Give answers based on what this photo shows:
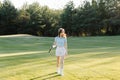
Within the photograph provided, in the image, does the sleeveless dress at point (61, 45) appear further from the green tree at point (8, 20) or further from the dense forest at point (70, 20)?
the green tree at point (8, 20)

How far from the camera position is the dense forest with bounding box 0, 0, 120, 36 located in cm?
7331

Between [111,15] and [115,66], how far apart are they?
2307 inches

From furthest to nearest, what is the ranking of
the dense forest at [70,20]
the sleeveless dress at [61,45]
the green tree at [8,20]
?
the dense forest at [70,20], the green tree at [8,20], the sleeveless dress at [61,45]

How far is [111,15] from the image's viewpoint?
73688 mm

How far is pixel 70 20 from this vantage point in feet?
251

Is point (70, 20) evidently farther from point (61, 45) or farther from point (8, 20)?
point (61, 45)

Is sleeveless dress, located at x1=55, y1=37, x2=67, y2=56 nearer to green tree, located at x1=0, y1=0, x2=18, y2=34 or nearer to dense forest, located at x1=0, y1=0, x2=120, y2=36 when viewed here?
dense forest, located at x1=0, y1=0, x2=120, y2=36

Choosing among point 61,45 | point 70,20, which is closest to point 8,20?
point 70,20

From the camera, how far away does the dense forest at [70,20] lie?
73.3 metres

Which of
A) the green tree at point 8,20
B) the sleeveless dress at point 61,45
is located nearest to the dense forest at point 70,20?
the green tree at point 8,20

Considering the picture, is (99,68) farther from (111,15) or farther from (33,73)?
(111,15)

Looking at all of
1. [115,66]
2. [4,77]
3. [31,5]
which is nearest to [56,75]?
[4,77]

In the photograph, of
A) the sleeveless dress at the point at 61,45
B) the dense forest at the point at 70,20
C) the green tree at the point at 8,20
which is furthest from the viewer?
the dense forest at the point at 70,20

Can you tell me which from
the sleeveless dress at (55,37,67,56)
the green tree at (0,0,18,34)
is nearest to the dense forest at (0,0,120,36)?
the green tree at (0,0,18,34)
